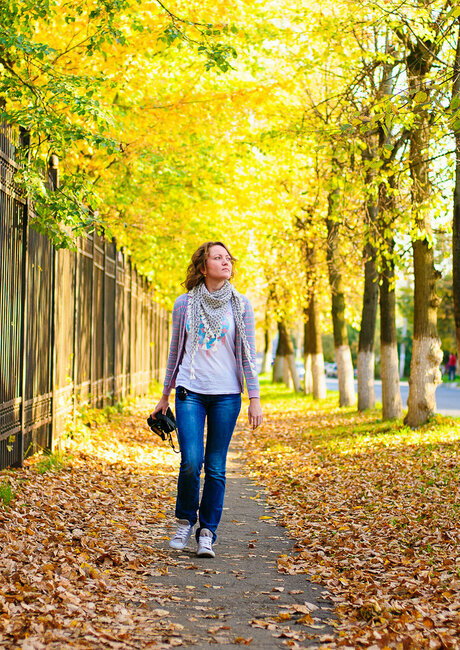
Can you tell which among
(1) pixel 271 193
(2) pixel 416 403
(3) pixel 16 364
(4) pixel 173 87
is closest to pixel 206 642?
(3) pixel 16 364

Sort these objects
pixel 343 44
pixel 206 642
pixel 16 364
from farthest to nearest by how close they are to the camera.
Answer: pixel 343 44, pixel 16 364, pixel 206 642

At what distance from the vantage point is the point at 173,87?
43.2ft

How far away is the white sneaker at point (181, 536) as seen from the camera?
224 inches

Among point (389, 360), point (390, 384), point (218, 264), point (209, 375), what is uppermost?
point (218, 264)

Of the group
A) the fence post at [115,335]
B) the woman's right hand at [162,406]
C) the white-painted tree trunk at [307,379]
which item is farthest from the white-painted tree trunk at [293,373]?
the woman's right hand at [162,406]

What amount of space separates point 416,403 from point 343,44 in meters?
5.42

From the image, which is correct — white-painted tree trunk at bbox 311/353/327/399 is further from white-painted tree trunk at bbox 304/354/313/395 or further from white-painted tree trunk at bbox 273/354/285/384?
white-painted tree trunk at bbox 273/354/285/384

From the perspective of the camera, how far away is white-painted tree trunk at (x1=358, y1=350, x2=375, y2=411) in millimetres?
Answer: 16016

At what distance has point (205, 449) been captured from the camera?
217 inches

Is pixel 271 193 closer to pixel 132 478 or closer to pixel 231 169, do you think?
pixel 231 169

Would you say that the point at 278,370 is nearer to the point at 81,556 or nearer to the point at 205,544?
the point at 205,544

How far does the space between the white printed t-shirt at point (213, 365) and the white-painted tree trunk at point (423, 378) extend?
703 centimetres

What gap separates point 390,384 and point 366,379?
241 cm

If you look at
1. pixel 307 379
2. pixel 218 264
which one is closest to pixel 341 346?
pixel 307 379
